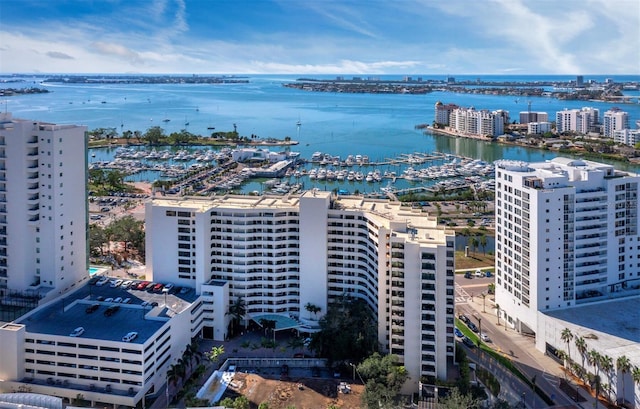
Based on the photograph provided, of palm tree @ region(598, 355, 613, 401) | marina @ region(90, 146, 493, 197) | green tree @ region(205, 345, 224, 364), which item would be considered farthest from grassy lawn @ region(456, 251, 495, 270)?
marina @ region(90, 146, 493, 197)

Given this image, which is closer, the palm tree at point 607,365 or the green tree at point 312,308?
the palm tree at point 607,365

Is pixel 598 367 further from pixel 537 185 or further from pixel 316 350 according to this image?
pixel 316 350

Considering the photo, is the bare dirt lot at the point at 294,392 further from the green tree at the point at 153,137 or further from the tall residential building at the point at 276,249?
the green tree at the point at 153,137

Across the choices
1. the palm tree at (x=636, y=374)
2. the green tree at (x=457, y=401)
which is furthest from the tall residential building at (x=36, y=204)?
the palm tree at (x=636, y=374)

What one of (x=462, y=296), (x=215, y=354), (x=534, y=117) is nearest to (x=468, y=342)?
(x=462, y=296)

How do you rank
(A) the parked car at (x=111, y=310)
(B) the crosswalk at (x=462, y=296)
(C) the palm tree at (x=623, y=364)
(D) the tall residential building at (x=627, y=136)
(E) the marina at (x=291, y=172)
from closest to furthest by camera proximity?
(C) the palm tree at (x=623, y=364) → (A) the parked car at (x=111, y=310) → (B) the crosswalk at (x=462, y=296) → (E) the marina at (x=291, y=172) → (D) the tall residential building at (x=627, y=136)
